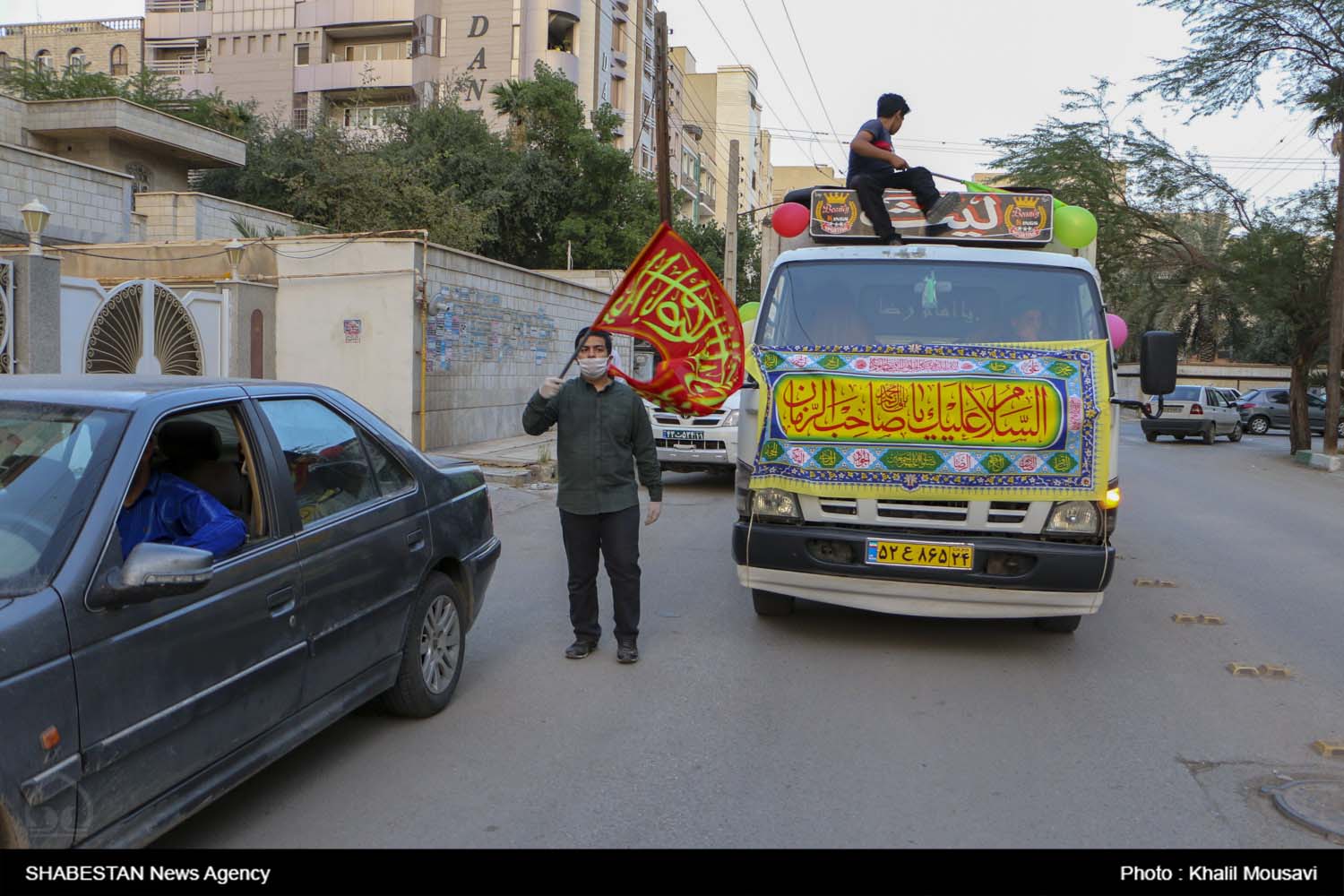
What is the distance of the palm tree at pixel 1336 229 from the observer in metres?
22.0

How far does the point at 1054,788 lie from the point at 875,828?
86 cm

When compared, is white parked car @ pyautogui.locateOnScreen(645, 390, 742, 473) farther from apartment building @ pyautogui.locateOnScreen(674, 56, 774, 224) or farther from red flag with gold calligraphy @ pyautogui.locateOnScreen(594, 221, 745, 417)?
apartment building @ pyautogui.locateOnScreen(674, 56, 774, 224)

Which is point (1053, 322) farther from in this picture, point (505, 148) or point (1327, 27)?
point (505, 148)

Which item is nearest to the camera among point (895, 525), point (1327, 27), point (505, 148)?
point (895, 525)

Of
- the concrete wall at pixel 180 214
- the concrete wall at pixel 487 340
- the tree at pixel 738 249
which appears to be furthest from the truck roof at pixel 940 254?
the tree at pixel 738 249

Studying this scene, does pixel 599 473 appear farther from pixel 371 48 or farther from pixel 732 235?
pixel 371 48

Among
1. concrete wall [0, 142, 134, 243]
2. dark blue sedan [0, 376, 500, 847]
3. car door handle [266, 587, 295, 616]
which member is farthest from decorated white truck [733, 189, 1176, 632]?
concrete wall [0, 142, 134, 243]

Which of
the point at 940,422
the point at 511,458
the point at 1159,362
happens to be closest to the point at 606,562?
the point at 940,422

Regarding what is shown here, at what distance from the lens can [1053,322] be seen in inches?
252

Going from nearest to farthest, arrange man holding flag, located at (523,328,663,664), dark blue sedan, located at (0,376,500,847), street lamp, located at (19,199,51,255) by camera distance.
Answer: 1. dark blue sedan, located at (0,376,500,847)
2. man holding flag, located at (523,328,663,664)
3. street lamp, located at (19,199,51,255)

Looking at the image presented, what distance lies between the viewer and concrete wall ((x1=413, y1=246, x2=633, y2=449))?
56.4 feet

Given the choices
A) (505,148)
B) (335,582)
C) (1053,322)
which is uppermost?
(505,148)

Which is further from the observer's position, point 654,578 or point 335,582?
point 654,578
